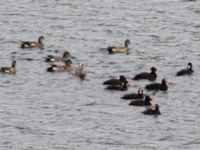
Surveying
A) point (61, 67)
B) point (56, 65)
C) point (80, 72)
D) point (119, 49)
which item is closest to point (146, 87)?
point (80, 72)

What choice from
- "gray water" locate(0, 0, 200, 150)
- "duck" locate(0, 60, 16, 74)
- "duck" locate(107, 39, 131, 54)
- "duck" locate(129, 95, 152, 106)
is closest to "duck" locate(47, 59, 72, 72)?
"gray water" locate(0, 0, 200, 150)

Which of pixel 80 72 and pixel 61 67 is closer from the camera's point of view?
pixel 80 72

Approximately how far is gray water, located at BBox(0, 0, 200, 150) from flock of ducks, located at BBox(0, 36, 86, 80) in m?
0.33

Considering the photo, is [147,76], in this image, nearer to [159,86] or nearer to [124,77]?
[124,77]

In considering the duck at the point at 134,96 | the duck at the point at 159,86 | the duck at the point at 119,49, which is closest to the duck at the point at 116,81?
the duck at the point at 159,86

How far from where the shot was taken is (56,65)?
183ft

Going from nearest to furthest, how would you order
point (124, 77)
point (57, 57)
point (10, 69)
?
point (124, 77) → point (10, 69) → point (57, 57)

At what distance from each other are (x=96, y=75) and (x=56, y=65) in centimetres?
250

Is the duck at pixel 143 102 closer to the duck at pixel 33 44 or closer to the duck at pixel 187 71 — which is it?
the duck at pixel 187 71

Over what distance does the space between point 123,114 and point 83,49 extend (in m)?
13.7

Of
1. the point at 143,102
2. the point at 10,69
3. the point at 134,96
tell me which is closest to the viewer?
the point at 143,102

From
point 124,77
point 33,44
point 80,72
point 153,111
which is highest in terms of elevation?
point 33,44

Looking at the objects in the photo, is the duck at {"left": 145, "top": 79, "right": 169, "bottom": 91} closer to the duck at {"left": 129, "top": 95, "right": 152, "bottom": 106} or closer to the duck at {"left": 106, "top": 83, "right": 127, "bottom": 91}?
the duck at {"left": 106, "top": 83, "right": 127, "bottom": 91}

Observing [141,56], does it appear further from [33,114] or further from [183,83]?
[33,114]
